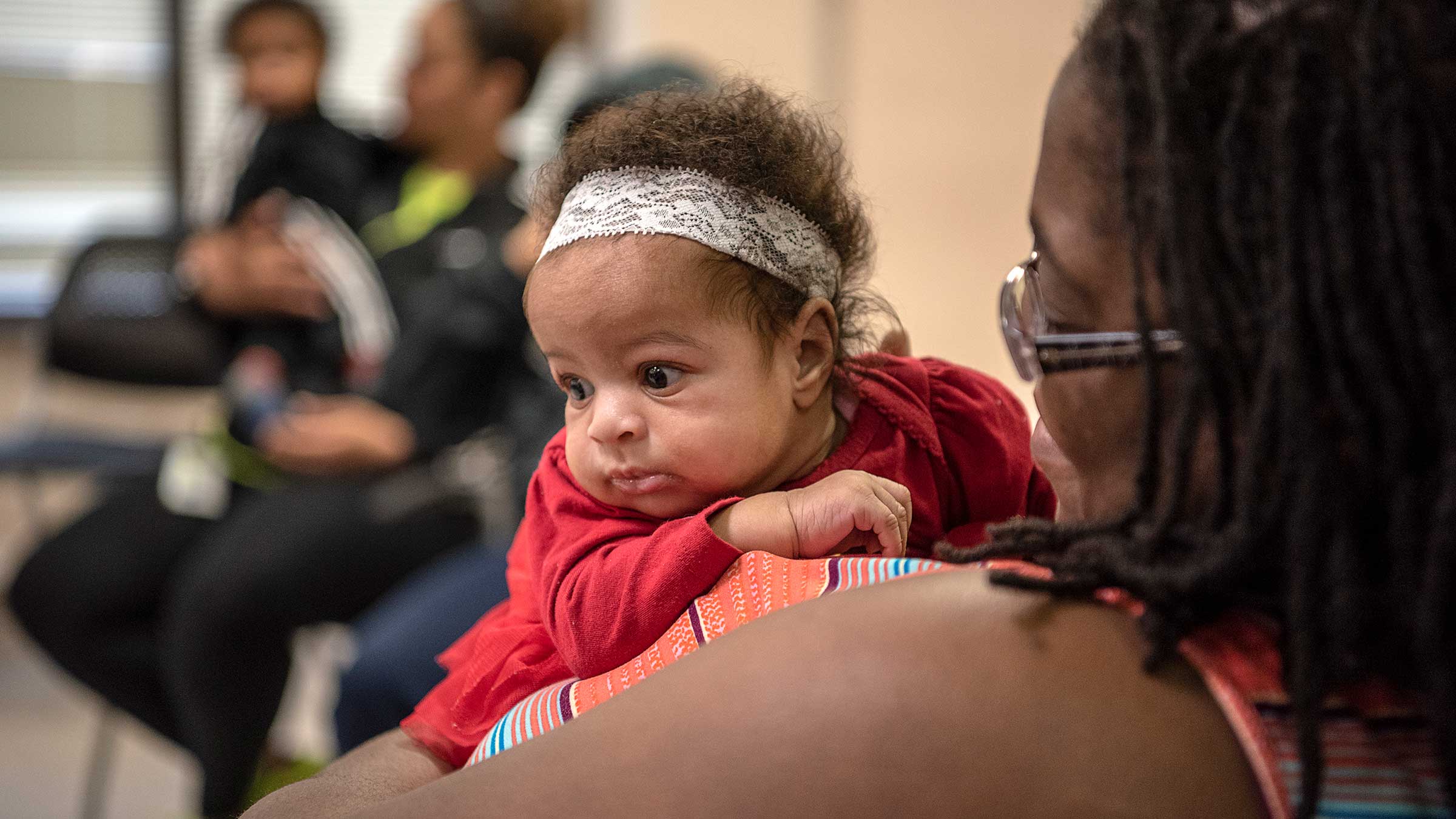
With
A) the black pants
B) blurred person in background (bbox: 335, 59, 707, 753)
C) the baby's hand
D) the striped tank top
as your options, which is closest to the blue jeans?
blurred person in background (bbox: 335, 59, 707, 753)

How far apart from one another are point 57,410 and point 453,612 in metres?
2.39

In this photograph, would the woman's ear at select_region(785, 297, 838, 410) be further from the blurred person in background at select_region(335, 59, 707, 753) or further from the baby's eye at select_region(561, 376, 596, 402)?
the blurred person in background at select_region(335, 59, 707, 753)

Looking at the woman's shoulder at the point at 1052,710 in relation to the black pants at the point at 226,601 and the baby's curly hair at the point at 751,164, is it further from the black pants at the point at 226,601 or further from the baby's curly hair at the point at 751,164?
the black pants at the point at 226,601

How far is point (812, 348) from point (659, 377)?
0.15 meters

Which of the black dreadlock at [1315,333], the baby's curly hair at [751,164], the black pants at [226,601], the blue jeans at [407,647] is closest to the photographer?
the black dreadlock at [1315,333]

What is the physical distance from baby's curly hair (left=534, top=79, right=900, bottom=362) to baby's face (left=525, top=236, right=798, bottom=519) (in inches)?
1.2

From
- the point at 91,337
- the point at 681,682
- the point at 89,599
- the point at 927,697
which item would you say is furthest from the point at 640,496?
the point at 91,337

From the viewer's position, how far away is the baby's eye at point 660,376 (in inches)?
40.0

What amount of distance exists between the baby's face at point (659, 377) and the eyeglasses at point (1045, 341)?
0.67 feet

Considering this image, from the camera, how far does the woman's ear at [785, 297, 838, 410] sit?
3.49 feet

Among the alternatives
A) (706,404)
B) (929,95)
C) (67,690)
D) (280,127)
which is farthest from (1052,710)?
(67,690)

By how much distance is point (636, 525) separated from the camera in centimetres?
103

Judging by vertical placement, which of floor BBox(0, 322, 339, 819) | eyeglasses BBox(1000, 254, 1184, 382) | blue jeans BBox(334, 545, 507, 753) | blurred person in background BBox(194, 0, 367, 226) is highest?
eyeglasses BBox(1000, 254, 1184, 382)

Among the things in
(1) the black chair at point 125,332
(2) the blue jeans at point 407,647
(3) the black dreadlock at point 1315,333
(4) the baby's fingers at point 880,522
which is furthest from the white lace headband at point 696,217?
(1) the black chair at point 125,332
